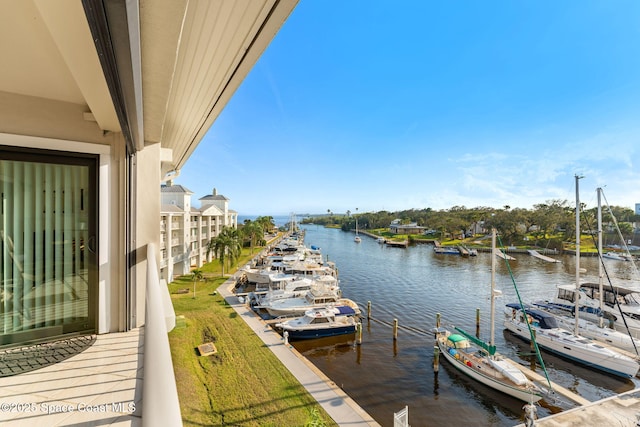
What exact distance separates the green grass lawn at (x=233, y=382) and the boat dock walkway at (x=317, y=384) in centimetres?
20

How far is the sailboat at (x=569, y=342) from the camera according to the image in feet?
30.0

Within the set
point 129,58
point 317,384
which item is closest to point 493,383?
point 317,384

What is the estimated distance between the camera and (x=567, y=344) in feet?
33.7

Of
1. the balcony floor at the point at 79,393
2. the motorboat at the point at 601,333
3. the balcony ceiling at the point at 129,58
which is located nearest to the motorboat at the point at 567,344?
the motorboat at the point at 601,333

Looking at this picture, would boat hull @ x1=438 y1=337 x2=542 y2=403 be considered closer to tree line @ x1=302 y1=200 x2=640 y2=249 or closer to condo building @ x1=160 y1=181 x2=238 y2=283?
condo building @ x1=160 y1=181 x2=238 y2=283

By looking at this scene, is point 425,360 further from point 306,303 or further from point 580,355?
point 306,303

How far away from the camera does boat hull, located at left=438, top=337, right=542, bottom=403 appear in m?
7.59

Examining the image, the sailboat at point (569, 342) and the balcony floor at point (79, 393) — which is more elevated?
Result: the balcony floor at point (79, 393)

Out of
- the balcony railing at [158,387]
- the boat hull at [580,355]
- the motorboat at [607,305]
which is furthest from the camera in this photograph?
the motorboat at [607,305]

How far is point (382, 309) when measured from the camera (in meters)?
15.3

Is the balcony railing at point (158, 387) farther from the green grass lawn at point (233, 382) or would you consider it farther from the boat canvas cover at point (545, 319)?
the boat canvas cover at point (545, 319)

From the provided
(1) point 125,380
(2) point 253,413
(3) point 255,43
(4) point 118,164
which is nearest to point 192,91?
(4) point 118,164

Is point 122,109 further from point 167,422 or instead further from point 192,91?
point 167,422

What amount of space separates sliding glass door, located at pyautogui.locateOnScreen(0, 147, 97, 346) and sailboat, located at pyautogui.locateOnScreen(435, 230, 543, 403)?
9.34 metres
